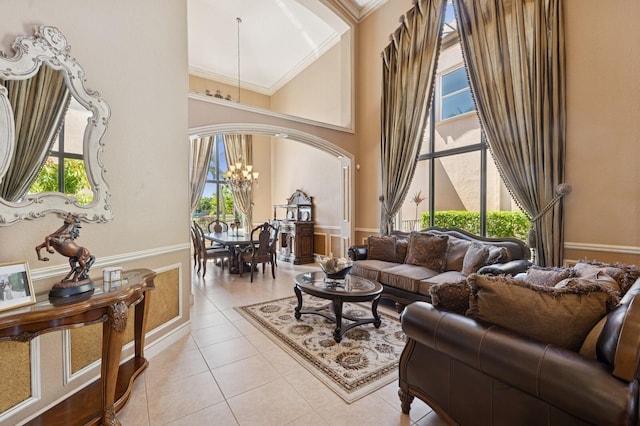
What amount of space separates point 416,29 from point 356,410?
5.46 metres

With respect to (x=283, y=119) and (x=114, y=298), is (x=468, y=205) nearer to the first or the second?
(x=283, y=119)

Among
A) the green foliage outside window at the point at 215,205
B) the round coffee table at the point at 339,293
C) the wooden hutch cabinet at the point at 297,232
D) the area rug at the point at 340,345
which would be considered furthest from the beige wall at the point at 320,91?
the area rug at the point at 340,345

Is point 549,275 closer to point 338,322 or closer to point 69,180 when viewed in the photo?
point 338,322

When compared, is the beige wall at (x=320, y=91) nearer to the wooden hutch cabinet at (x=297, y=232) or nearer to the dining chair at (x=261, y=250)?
the wooden hutch cabinet at (x=297, y=232)

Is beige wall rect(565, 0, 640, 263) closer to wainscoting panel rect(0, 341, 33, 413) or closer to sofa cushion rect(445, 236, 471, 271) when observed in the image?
sofa cushion rect(445, 236, 471, 271)

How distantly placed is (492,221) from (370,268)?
3.67m

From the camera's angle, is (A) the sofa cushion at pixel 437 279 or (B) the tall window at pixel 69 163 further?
(A) the sofa cushion at pixel 437 279

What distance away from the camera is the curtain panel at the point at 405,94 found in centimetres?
462

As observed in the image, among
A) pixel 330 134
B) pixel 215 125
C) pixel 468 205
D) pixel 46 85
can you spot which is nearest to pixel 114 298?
pixel 46 85

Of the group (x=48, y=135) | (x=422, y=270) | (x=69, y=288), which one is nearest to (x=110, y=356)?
(x=69, y=288)

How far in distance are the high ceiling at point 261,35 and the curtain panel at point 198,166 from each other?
1.93 metres

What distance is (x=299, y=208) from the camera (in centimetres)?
759

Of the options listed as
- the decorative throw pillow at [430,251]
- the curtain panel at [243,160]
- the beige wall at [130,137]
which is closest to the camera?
the beige wall at [130,137]

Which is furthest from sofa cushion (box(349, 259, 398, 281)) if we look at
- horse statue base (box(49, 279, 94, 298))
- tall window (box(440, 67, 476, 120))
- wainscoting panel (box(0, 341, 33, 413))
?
tall window (box(440, 67, 476, 120))
